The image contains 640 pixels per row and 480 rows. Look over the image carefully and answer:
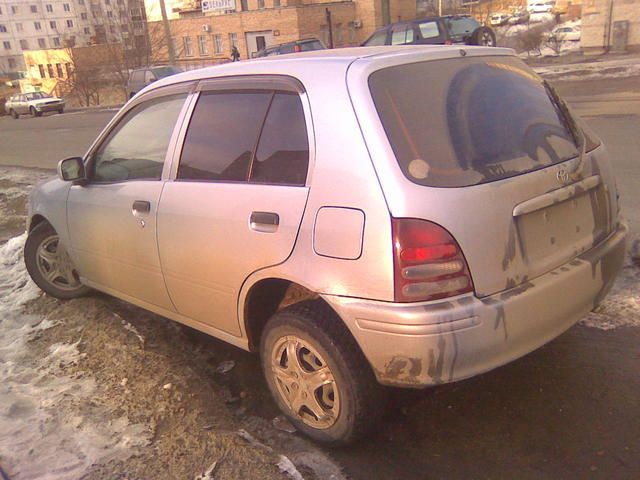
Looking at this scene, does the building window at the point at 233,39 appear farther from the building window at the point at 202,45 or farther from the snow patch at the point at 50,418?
the snow patch at the point at 50,418

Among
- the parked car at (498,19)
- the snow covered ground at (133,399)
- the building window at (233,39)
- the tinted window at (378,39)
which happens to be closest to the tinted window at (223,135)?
the snow covered ground at (133,399)

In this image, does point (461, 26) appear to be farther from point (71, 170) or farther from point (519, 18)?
point (519, 18)

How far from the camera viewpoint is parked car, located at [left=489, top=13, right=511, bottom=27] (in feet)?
149

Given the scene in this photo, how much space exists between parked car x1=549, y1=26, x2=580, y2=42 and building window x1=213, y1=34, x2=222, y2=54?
30122mm

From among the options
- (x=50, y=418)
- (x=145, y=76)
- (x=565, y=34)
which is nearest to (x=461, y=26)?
(x=145, y=76)

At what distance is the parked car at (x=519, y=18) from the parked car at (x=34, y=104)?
32730 millimetres

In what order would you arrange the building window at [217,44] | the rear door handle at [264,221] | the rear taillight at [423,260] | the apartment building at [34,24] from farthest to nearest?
1. the apartment building at [34,24]
2. the building window at [217,44]
3. the rear door handle at [264,221]
4. the rear taillight at [423,260]

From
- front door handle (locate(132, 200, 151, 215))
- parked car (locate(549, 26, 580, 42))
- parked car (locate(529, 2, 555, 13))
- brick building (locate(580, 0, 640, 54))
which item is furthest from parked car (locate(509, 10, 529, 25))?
front door handle (locate(132, 200, 151, 215))

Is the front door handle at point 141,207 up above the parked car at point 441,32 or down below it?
below

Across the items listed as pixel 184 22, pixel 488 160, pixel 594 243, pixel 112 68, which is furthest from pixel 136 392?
pixel 184 22

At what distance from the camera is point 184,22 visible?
5338cm

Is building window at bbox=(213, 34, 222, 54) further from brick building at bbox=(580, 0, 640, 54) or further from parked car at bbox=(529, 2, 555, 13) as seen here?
brick building at bbox=(580, 0, 640, 54)

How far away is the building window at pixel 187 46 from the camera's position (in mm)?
54438

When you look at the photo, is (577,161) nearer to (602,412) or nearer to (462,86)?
(462,86)
